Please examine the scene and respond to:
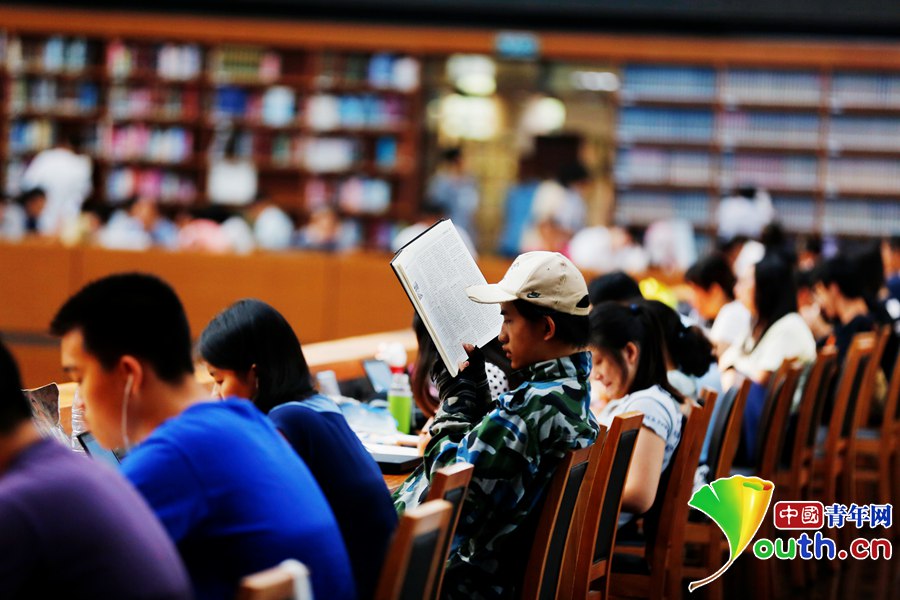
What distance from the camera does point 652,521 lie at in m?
3.62

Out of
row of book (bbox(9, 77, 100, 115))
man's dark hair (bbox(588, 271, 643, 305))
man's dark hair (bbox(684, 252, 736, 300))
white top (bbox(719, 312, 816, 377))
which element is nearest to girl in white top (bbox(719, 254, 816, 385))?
white top (bbox(719, 312, 816, 377))

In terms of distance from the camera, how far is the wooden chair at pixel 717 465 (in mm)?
3895

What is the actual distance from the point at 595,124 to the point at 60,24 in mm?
5731

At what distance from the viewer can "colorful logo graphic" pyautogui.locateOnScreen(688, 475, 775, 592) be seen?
4000 mm

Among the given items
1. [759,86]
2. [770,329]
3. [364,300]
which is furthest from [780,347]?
[759,86]

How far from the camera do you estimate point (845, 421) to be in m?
5.46

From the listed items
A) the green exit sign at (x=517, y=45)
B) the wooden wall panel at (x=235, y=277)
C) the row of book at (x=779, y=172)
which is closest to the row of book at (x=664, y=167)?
the row of book at (x=779, y=172)

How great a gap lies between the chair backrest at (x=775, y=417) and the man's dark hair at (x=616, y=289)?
59 cm

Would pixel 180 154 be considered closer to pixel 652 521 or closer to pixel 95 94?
pixel 95 94

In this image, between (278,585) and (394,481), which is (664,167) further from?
(278,585)

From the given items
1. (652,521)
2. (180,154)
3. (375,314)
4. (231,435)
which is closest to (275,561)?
(231,435)

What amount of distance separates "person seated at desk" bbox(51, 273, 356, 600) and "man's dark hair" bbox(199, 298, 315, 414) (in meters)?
0.48

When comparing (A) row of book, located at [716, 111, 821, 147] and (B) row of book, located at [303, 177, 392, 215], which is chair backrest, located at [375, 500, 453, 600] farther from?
(B) row of book, located at [303, 177, 392, 215]

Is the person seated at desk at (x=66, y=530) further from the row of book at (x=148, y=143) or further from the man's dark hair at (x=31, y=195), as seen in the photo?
the row of book at (x=148, y=143)
